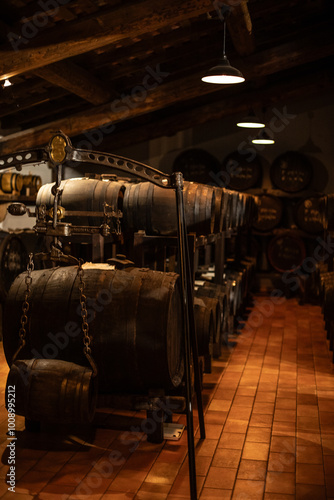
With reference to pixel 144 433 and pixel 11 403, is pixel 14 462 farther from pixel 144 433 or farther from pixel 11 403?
pixel 144 433

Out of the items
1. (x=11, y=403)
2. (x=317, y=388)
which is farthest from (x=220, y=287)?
(x=11, y=403)

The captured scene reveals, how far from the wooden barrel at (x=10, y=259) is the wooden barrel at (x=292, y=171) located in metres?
5.27

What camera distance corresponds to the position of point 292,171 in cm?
1088

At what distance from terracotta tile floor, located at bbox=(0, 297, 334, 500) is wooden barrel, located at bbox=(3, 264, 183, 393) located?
41 cm

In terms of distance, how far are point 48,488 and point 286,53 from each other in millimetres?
6953

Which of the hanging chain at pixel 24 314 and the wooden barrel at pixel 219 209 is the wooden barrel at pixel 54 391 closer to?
the hanging chain at pixel 24 314

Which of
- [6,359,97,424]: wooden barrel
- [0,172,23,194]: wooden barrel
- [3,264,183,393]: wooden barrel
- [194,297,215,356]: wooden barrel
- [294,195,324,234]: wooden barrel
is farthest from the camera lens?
[294,195,324,234]: wooden barrel

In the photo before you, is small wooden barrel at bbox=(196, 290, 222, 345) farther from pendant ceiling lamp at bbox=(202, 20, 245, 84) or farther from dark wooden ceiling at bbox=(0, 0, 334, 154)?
dark wooden ceiling at bbox=(0, 0, 334, 154)

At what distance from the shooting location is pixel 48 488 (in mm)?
3230

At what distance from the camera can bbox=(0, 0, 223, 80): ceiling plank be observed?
5402mm

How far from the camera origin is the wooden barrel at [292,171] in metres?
10.8

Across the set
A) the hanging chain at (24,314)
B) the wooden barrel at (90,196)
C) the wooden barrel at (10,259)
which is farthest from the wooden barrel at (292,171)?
the hanging chain at (24,314)

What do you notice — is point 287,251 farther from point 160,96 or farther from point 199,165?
point 160,96

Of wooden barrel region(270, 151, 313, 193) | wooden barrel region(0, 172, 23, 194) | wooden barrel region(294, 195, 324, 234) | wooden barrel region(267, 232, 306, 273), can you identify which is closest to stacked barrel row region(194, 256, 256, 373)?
wooden barrel region(267, 232, 306, 273)
